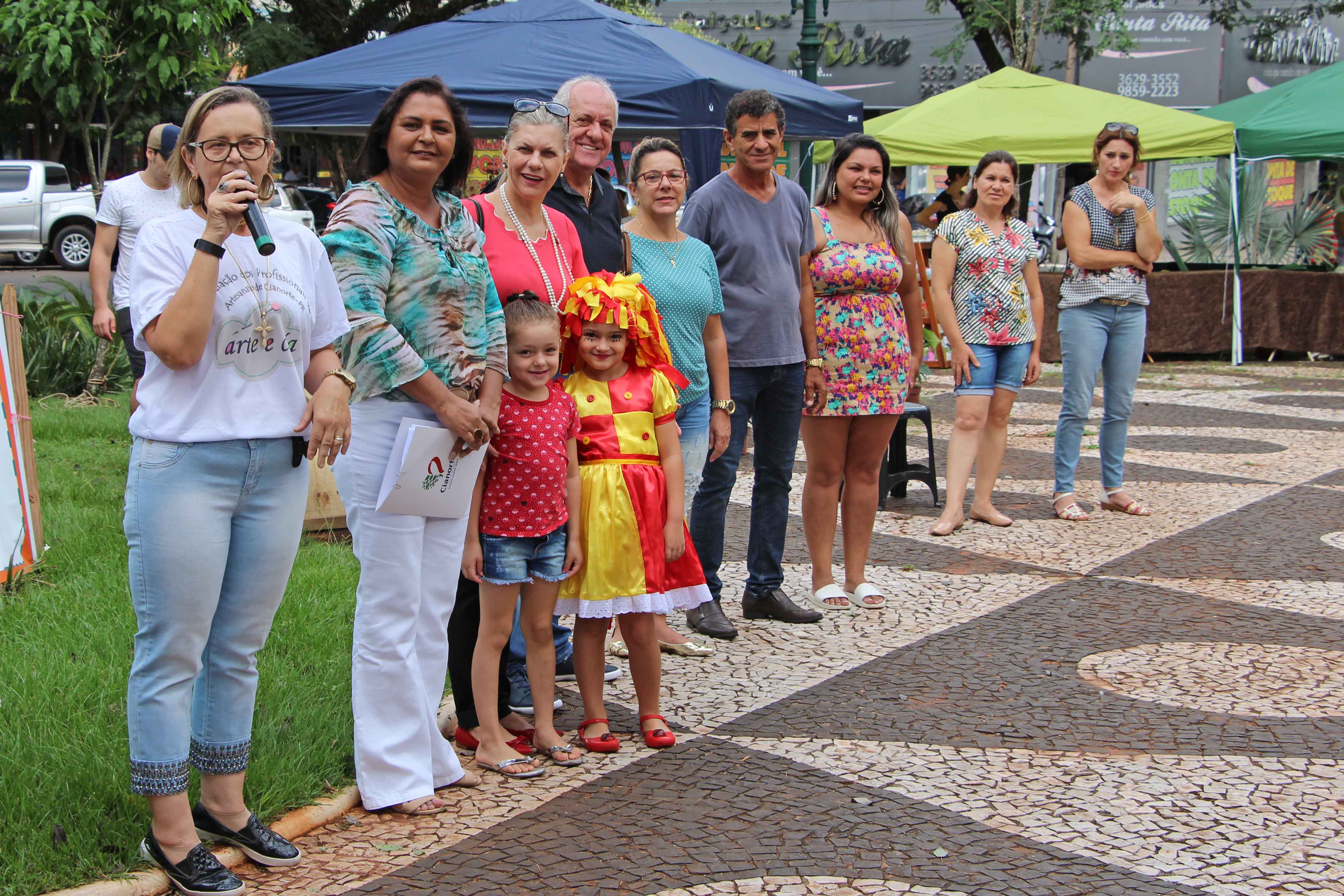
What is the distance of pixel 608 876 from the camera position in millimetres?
3279

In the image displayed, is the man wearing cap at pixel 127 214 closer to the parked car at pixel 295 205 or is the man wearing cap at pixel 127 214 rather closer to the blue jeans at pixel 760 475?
the blue jeans at pixel 760 475

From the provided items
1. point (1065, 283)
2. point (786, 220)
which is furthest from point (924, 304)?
point (786, 220)

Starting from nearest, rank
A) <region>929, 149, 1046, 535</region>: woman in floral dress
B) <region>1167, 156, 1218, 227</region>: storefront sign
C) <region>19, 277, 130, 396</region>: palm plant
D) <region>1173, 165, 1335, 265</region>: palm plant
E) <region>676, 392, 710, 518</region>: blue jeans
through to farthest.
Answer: <region>676, 392, 710, 518</region>: blue jeans < <region>929, 149, 1046, 535</region>: woman in floral dress < <region>19, 277, 130, 396</region>: palm plant < <region>1173, 165, 1335, 265</region>: palm plant < <region>1167, 156, 1218, 227</region>: storefront sign

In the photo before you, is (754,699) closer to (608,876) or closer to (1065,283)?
(608,876)

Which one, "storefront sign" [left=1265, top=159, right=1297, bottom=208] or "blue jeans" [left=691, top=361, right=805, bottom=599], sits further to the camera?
"storefront sign" [left=1265, top=159, right=1297, bottom=208]

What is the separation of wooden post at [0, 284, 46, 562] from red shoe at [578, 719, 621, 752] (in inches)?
119

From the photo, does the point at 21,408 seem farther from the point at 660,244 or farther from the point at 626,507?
the point at 626,507

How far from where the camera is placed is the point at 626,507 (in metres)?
4.15

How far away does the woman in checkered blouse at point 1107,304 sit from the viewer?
7.70 meters

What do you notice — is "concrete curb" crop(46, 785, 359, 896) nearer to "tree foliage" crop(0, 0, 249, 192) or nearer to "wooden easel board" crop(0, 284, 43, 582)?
"wooden easel board" crop(0, 284, 43, 582)

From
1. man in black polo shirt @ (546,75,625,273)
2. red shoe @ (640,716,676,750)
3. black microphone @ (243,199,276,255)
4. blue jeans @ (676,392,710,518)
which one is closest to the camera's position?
black microphone @ (243,199,276,255)

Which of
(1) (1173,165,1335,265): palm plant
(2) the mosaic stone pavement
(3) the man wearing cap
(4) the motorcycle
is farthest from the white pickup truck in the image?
(2) the mosaic stone pavement

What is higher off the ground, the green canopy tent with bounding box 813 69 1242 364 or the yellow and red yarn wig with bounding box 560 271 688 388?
the green canopy tent with bounding box 813 69 1242 364

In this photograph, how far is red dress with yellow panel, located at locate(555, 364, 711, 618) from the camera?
4.10 metres
